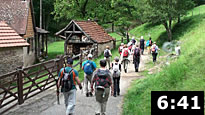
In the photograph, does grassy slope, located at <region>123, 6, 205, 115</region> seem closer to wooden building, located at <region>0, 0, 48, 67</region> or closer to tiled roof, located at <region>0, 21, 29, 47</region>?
tiled roof, located at <region>0, 21, 29, 47</region>

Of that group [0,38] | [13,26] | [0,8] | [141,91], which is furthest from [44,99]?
[0,8]

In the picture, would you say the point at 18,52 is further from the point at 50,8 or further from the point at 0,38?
the point at 50,8

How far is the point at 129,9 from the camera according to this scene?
3188cm

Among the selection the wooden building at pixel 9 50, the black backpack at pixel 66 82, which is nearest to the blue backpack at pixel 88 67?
the black backpack at pixel 66 82

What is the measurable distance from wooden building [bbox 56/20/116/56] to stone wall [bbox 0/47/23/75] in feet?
25.2

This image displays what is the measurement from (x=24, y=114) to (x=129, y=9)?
25799 millimetres

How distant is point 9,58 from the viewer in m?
15.8

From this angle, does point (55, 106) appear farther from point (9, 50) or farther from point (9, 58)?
point (9, 50)

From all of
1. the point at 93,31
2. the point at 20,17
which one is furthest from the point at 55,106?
the point at 93,31

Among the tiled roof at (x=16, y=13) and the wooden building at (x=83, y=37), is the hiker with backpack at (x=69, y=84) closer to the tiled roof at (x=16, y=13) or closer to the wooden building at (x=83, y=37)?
the tiled roof at (x=16, y=13)

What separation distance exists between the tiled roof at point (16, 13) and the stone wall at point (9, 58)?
2.70 meters

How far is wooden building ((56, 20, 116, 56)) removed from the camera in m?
23.6

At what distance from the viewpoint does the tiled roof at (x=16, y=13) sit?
19.4 metres

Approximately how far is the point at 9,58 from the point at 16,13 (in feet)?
21.7
